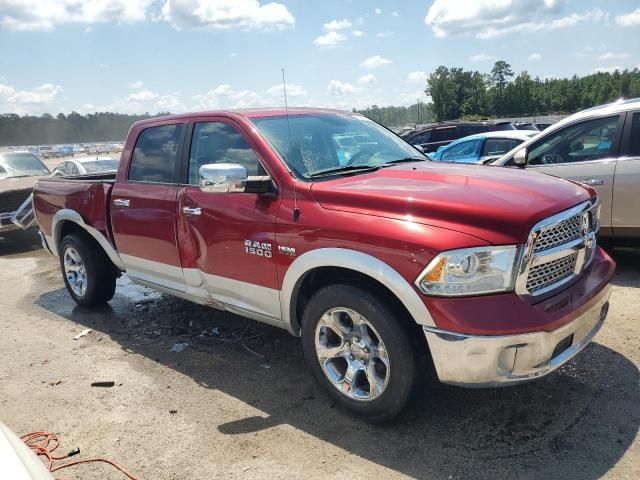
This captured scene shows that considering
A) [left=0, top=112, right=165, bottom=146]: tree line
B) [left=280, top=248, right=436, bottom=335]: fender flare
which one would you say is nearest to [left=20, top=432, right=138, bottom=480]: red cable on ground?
[left=280, top=248, right=436, bottom=335]: fender flare

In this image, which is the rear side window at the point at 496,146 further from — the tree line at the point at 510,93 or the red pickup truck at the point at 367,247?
the tree line at the point at 510,93

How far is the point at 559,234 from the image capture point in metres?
3.13

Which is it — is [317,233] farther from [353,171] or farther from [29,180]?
[29,180]

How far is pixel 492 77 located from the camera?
107 meters

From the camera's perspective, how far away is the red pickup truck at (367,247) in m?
2.85

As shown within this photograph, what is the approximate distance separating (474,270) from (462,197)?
0.47 meters

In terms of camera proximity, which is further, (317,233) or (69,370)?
(69,370)

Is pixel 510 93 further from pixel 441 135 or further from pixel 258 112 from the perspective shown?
pixel 258 112

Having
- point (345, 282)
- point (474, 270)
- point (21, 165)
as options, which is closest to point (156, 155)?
point (345, 282)

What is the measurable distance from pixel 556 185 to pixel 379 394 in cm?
170

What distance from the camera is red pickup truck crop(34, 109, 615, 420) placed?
112 inches

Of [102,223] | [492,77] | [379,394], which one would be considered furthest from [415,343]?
[492,77]

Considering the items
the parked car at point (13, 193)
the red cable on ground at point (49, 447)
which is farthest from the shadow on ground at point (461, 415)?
the parked car at point (13, 193)

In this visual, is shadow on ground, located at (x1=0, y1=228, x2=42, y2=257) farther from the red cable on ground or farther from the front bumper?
the front bumper
